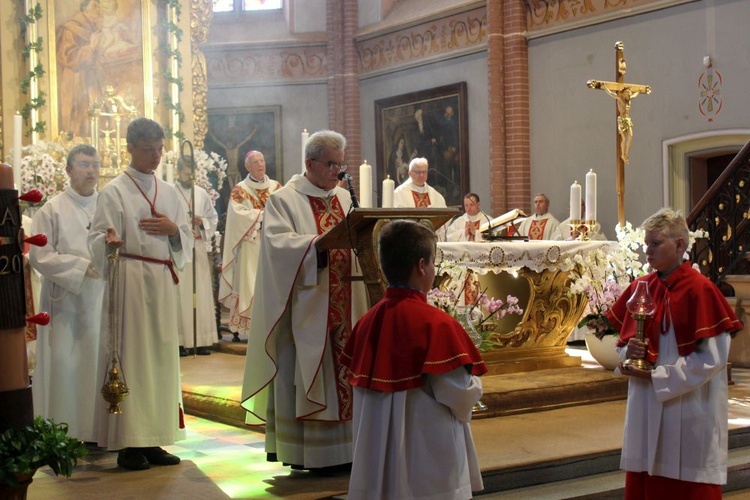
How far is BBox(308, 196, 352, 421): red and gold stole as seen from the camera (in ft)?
16.6

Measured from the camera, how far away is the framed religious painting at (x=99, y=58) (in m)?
10.2

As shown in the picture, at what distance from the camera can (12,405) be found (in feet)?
9.61

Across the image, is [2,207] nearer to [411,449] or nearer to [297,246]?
[411,449]

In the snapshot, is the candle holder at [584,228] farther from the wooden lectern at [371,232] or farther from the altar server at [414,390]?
the altar server at [414,390]

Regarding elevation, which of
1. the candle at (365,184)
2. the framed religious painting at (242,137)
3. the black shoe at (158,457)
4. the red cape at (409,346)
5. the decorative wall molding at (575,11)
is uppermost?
the decorative wall molding at (575,11)

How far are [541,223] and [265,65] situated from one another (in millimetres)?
6893

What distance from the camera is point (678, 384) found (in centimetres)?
418

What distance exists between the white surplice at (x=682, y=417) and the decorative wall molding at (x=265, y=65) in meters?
14.3

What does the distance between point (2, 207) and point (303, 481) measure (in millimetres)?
2531

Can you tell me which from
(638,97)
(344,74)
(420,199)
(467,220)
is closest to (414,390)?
(420,199)

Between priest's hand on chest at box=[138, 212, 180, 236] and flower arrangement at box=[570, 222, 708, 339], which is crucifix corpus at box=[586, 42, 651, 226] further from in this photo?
priest's hand on chest at box=[138, 212, 180, 236]

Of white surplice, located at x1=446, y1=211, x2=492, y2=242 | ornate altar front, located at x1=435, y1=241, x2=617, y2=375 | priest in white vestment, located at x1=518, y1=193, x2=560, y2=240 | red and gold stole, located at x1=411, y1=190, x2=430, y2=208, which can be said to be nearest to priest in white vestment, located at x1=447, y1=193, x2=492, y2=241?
white surplice, located at x1=446, y1=211, x2=492, y2=242

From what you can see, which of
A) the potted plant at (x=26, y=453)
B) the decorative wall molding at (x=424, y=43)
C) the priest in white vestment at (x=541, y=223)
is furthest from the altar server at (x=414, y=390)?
the decorative wall molding at (x=424, y=43)

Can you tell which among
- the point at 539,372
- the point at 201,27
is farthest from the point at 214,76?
the point at 539,372
